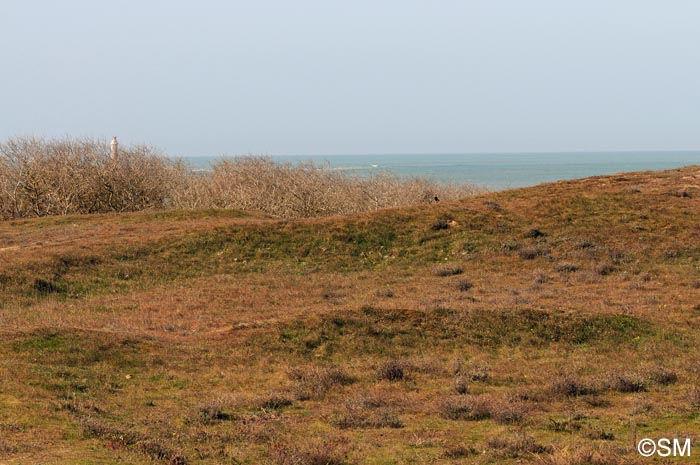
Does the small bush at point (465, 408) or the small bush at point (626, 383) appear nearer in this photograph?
the small bush at point (465, 408)

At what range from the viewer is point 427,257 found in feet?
109

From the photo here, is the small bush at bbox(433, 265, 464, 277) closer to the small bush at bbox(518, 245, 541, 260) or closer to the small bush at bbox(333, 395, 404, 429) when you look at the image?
the small bush at bbox(518, 245, 541, 260)

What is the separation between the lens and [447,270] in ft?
101

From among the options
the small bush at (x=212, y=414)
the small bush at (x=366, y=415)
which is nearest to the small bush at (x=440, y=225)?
the small bush at (x=366, y=415)

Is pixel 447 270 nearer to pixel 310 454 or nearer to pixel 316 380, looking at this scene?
pixel 316 380

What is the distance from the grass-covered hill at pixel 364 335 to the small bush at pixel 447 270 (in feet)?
0.65

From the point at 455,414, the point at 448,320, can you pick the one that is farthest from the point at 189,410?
the point at 448,320

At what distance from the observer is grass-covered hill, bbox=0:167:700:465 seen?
499 inches

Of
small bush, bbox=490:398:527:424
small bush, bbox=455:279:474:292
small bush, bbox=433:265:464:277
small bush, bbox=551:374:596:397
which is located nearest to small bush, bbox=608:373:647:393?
small bush, bbox=551:374:596:397

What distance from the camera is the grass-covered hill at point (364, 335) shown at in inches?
499

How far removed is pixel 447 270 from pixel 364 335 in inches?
415

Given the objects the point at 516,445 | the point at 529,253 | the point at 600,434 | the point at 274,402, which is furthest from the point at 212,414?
the point at 529,253

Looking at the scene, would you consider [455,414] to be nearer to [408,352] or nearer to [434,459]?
[434,459]

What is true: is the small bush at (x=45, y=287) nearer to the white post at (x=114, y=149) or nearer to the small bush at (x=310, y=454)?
the small bush at (x=310, y=454)
